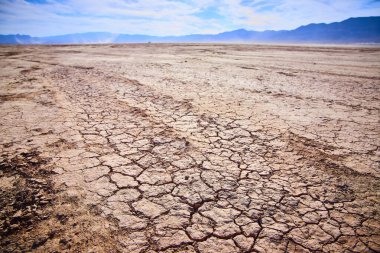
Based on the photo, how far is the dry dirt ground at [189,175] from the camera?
159 cm

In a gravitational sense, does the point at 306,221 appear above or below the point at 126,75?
below

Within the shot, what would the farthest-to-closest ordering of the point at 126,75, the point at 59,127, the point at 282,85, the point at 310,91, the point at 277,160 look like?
the point at 126,75, the point at 282,85, the point at 310,91, the point at 59,127, the point at 277,160

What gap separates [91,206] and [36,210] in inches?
16.1

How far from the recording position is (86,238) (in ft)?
5.13

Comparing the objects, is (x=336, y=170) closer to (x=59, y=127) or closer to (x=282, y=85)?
(x=59, y=127)

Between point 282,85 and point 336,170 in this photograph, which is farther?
point 282,85

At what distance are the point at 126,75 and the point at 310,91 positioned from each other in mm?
4999

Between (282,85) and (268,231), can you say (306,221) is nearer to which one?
(268,231)

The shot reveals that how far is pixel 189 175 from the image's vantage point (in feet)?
7.34

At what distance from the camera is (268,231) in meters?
1.64

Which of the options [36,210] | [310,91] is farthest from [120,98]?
[310,91]

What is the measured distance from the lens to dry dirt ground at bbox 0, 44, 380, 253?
5.22ft

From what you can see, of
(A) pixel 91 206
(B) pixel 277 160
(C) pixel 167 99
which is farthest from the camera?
(C) pixel 167 99

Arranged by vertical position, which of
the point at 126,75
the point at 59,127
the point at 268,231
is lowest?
the point at 268,231
